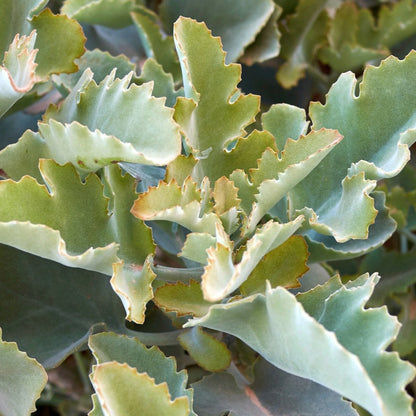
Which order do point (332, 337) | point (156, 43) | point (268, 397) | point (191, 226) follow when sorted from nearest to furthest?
point (332, 337)
point (191, 226)
point (268, 397)
point (156, 43)

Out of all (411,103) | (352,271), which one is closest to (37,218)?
(411,103)

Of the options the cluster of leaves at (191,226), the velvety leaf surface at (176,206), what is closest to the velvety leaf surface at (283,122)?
the cluster of leaves at (191,226)

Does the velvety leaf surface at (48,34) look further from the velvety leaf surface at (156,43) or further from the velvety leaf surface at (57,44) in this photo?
the velvety leaf surface at (156,43)

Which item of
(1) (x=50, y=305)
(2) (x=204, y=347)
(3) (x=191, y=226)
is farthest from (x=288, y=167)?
(1) (x=50, y=305)

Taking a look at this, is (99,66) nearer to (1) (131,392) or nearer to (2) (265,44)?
(2) (265,44)

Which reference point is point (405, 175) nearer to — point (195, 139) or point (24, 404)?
point (195, 139)
